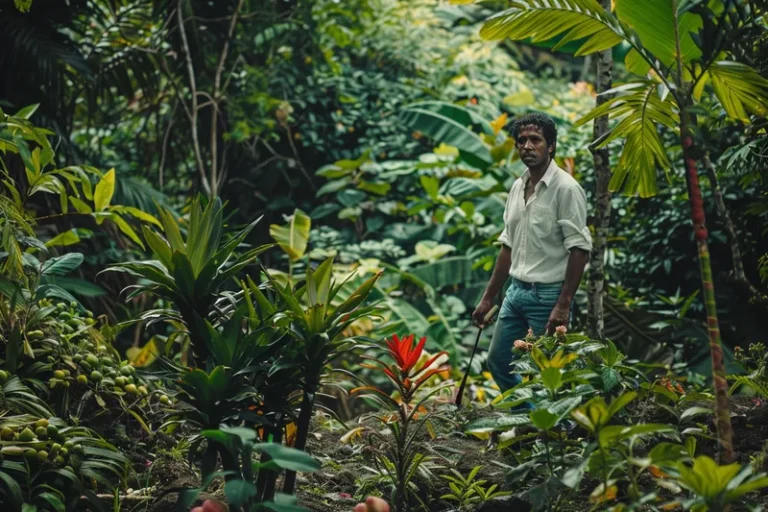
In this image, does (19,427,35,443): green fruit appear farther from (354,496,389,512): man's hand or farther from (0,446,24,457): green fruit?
(354,496,389,512): man's hand

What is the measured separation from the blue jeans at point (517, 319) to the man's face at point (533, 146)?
70 cm

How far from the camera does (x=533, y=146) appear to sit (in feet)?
14.8

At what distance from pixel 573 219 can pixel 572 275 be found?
1.03ft

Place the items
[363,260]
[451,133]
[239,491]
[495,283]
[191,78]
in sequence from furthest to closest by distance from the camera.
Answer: [451,133], [363,260], [191,78], [495,283], [239,491]

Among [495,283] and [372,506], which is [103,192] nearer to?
[495,283]

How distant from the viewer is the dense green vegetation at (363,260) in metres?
3.23

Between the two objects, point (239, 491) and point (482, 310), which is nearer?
point (239, 491)

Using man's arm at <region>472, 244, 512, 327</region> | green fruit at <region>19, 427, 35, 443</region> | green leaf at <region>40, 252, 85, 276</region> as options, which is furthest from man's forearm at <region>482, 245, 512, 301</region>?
green fruit at <region>19, 427, 35, 443</region>

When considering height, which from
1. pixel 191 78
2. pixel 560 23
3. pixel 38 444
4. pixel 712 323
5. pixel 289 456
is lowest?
pixel 38 444

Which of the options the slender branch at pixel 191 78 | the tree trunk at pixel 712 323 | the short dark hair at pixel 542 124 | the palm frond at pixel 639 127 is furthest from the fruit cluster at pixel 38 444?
the slender branch at pixel 191 78

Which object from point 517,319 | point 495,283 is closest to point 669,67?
point 517,319

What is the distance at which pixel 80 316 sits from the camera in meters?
4.81

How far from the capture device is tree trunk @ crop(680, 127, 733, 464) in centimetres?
287

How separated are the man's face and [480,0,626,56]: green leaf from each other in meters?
0.66
